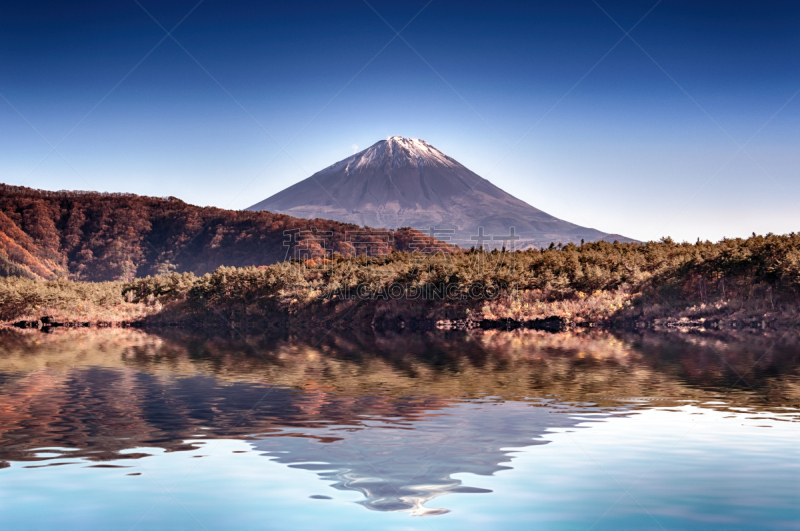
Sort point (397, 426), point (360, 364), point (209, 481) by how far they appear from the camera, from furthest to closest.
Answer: point (360, 364)
point (397, 426)
point (209, 481)

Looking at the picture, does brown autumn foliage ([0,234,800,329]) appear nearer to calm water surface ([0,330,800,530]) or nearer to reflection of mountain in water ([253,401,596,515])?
calm water surface ([0,330,800,530])

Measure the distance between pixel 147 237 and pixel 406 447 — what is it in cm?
8532

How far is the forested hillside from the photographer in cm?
7712

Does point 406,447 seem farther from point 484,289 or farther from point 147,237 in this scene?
point 147,237

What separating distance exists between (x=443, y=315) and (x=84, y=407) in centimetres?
2028

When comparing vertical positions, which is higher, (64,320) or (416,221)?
(416,221)

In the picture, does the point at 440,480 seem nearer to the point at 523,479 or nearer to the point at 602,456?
the point at 523,479

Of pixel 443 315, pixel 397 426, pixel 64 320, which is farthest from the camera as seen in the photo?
pixel 64 320

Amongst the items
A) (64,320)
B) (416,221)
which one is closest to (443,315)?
(64,320)

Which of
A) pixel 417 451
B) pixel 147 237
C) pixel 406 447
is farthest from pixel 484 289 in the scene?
pixel 147 237

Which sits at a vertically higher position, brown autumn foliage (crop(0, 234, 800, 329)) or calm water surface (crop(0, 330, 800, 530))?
brown autumn foliage (crop(0, 234, 800, 329))

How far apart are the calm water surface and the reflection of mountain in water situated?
29 mm

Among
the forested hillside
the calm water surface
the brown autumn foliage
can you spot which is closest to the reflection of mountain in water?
the calm water surface

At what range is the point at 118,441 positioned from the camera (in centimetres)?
733
